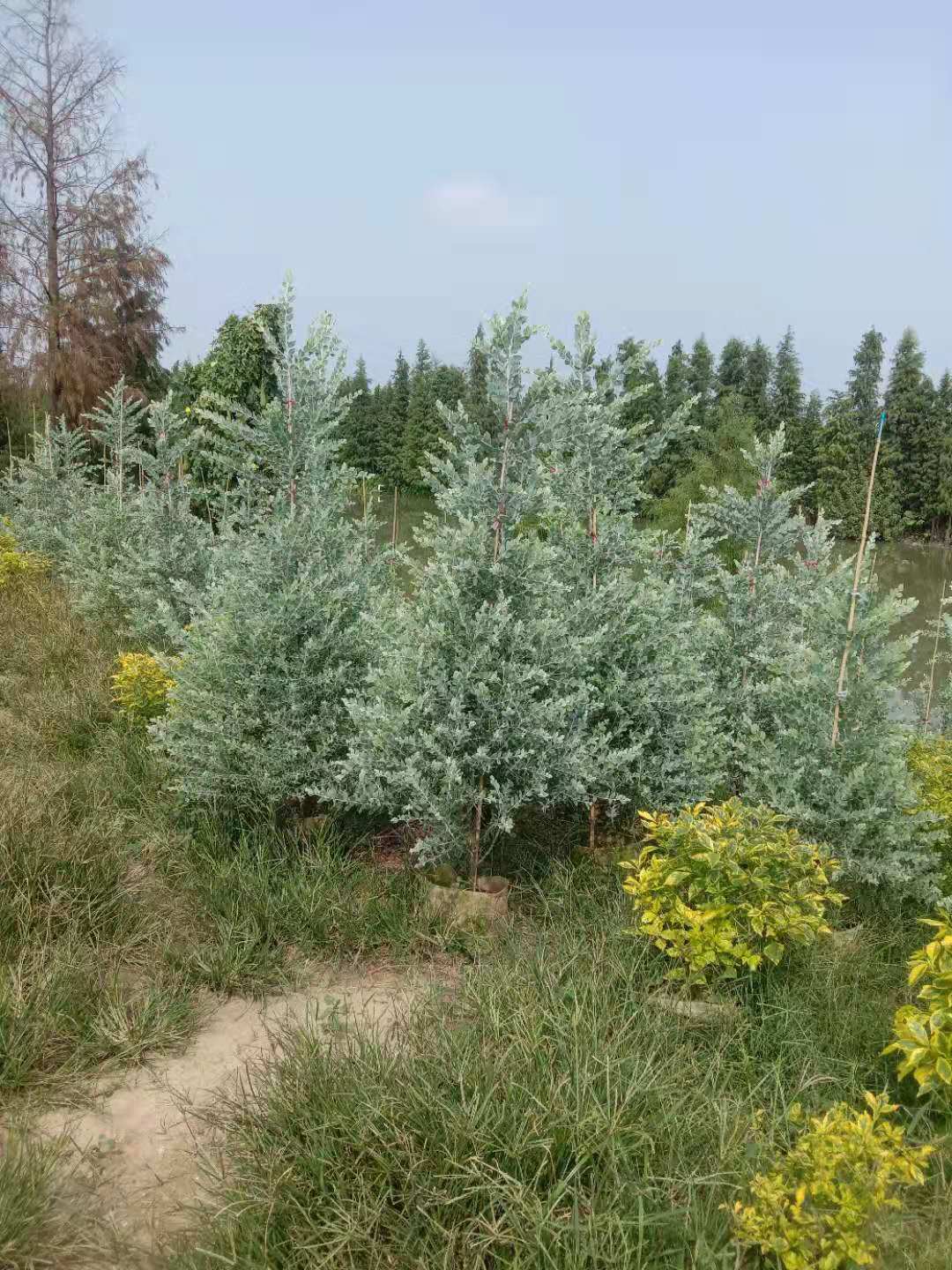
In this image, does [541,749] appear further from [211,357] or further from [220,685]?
[211,357]

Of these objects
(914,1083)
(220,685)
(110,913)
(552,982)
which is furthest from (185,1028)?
(914,1083)

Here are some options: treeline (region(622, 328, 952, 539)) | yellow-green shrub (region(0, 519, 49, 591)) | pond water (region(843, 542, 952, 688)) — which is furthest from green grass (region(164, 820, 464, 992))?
treeline (region(622, 328, 952, 539))

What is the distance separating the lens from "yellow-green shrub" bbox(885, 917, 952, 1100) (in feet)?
9.05

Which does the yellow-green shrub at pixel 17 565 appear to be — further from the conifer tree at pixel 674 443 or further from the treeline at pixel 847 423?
the treeline at pixel 847 423

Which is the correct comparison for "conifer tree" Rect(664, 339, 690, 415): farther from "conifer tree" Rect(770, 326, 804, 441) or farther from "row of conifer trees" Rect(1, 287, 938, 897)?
"row of conifer trees" Rect(1, 287, 938, 897)

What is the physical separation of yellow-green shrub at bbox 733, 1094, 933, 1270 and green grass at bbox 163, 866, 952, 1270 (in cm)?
8

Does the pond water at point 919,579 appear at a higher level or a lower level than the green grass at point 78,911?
higher

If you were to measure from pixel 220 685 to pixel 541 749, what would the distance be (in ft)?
6.64

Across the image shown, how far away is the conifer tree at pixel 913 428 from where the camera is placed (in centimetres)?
4119

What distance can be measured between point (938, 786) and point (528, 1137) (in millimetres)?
4041

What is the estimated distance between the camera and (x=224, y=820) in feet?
17.0

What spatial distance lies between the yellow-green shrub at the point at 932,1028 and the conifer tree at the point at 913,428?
4256 cm

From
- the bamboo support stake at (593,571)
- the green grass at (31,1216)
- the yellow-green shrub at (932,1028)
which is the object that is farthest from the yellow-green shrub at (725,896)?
the green grass at (31,1216)

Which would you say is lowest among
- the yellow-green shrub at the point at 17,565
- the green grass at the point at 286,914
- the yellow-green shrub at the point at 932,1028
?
the green grass at the point at 286,914
